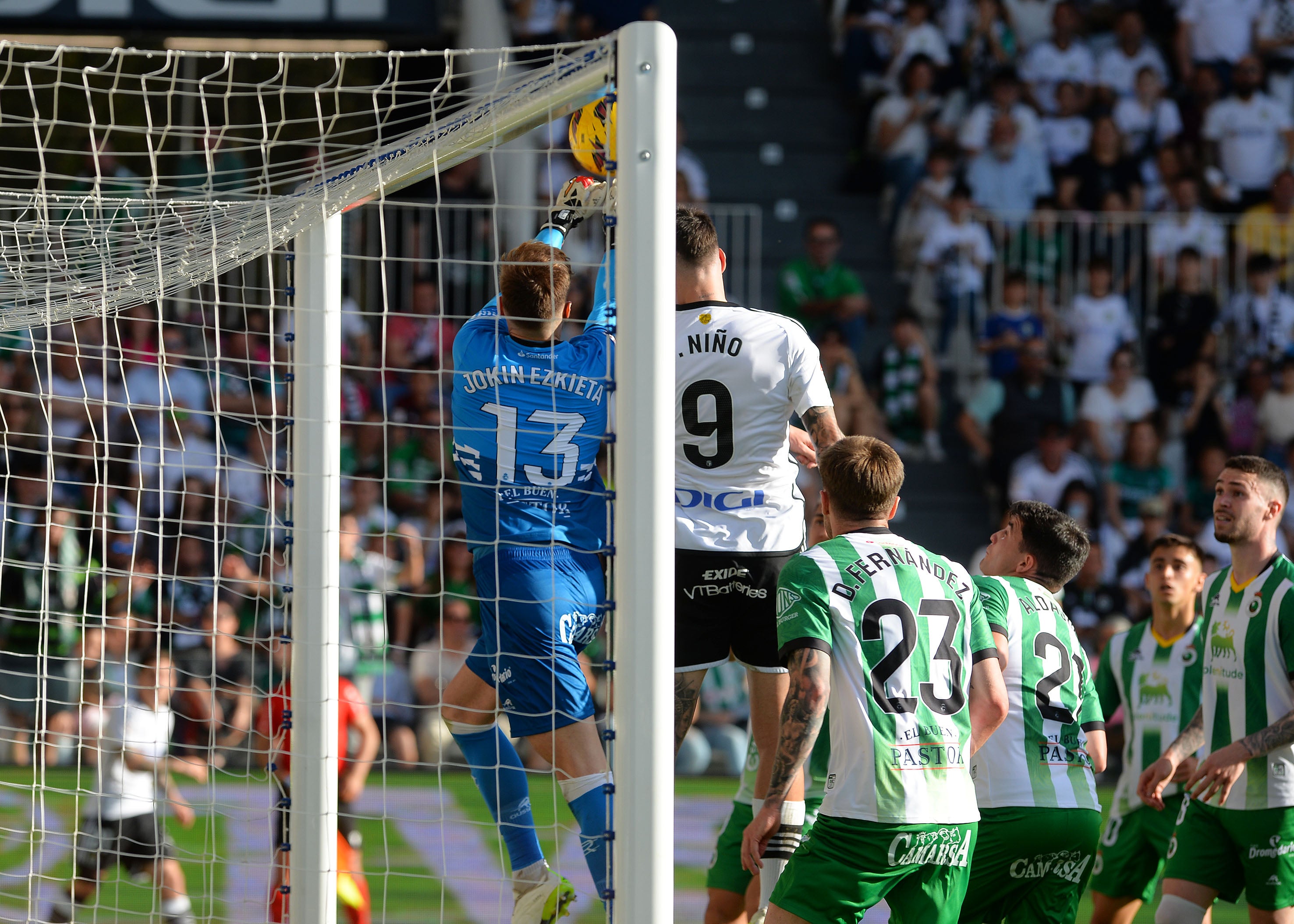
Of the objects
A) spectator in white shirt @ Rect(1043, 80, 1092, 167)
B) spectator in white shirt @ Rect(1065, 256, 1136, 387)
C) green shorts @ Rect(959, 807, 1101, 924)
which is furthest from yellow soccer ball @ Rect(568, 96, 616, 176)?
spectator in white shirt @ Rect(1043, 80, 1092, 167)

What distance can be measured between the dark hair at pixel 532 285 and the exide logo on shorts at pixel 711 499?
→ 794 mm

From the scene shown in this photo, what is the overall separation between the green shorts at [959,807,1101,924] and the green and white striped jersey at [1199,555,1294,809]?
4.45ft

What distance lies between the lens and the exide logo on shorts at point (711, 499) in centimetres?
493

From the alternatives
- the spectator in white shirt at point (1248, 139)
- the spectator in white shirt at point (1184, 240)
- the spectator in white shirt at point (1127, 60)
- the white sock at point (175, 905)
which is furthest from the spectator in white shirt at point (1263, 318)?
the white sock at point (175, 905)

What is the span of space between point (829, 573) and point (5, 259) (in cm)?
373

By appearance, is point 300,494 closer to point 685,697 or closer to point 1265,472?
point 685,697

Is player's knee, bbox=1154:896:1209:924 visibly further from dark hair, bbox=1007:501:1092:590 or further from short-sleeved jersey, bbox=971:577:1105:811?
dark hair, bbox=1007:501:1092:590

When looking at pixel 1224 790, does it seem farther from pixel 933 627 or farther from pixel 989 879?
pixel 933 627

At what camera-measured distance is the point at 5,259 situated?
5727 millimetres

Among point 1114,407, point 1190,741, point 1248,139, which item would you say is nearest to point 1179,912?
point 1190,741

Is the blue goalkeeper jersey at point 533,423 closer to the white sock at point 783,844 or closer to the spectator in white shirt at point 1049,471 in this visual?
the white sock at point 783,844

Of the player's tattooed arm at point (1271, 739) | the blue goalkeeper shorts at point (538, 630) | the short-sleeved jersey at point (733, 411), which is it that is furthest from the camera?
the player's tattooed arm at point (1271, 739)

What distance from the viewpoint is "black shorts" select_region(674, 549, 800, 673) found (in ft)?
16.1

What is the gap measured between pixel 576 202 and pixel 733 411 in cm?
90
